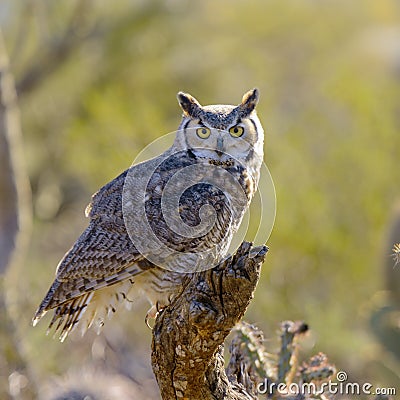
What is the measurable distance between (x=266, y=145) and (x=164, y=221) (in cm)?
631

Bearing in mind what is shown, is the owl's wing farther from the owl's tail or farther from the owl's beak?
the owl's beak

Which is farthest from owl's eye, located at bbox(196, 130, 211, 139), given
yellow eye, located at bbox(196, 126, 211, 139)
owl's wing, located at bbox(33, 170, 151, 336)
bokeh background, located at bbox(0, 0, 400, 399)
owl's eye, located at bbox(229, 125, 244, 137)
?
bokeh background, located at bbox(0, 0, 400, 399)

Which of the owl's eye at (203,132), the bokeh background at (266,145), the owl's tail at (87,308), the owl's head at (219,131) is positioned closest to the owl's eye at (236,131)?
the owl's head at (219,131)

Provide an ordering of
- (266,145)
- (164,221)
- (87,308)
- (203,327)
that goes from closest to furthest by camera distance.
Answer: (203,327) < (164,221) < (87,308) < (266,145)

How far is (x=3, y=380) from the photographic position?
5523 millimetres

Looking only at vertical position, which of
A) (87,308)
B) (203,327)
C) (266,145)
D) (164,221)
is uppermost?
(266,145)

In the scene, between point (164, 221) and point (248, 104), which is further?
point (248, 104)

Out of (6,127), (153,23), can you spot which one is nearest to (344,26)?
(153,23)

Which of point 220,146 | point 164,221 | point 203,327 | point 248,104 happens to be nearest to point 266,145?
point 248,104

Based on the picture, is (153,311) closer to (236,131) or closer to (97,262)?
(97,262)

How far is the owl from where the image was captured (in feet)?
11.6

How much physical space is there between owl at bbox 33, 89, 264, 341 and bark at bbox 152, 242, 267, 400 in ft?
1.47

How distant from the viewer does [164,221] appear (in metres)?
3.62

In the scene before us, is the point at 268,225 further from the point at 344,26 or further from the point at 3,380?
the point at 344,26
